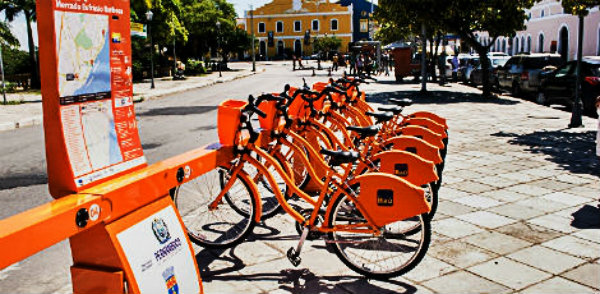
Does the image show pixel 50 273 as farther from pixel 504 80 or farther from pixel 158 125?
pixel 504 80

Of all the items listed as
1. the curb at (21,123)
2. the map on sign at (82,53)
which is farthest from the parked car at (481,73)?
the map on sign at (82,53)

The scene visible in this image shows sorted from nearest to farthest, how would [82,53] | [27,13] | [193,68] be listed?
[82,53], [27,13], [193,68]

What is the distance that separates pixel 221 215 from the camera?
5.01 meters

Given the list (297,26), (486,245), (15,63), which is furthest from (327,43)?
(486,245)

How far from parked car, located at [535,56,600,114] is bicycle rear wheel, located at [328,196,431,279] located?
11667 millimetres

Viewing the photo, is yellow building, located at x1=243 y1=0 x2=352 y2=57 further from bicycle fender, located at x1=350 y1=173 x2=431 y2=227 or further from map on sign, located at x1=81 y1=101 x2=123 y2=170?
map on sign, located at x1=81 y1=101 x2=123 y2=170

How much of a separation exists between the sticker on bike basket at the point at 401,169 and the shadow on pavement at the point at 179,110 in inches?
457

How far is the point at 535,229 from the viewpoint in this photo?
5.01 metres

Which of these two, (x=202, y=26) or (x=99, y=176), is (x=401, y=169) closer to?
(x=99, y=176)

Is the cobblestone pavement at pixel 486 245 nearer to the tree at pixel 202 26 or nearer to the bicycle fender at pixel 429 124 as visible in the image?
the bicycle fender at pixel 429 124

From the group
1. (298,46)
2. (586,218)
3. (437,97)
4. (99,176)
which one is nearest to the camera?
(99,176)

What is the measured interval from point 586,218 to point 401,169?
7.16 feet

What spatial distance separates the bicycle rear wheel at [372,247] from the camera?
155 inches

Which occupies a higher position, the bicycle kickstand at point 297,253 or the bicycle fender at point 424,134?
the bicycle fender at point 424,134
